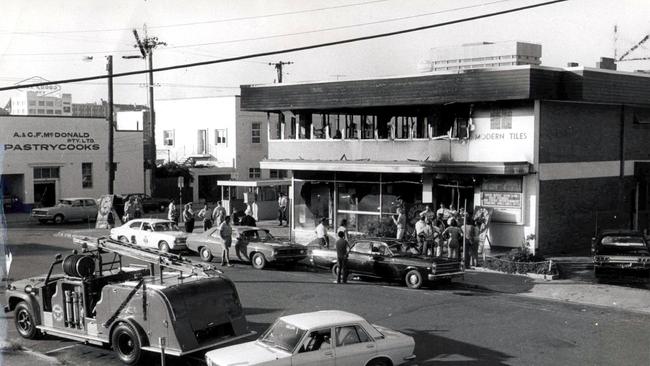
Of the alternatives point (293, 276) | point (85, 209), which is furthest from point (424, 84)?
point (85, 209)

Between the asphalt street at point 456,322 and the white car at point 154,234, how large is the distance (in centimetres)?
432

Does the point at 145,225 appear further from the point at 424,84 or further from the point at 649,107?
the point at 649,107

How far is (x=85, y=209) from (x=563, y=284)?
26660 mm

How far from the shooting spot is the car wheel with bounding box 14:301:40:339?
13.4 meters

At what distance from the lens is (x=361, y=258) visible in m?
19.2

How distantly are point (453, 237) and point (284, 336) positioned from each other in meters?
11.1

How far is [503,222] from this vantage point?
2328cm

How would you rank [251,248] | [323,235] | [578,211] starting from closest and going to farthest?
[251,248] < [323,235] < [578,211]

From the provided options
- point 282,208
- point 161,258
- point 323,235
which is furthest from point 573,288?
point 282,208

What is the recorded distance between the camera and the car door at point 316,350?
10.1 m

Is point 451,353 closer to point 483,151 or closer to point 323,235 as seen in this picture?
point 323,235

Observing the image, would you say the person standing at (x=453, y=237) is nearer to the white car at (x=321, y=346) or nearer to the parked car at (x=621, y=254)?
the parked car at (x=621, y=254)

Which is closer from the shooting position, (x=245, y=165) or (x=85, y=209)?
(x=85, y=209)

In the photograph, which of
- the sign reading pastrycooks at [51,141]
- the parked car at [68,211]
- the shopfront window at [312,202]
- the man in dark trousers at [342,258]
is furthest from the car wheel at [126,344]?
the sign reading pastrycooks at [51,141]
